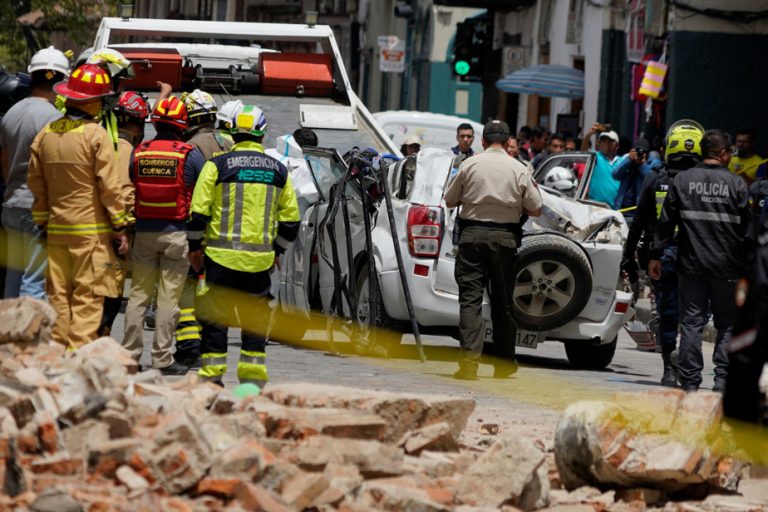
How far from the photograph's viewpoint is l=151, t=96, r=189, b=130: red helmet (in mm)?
11508

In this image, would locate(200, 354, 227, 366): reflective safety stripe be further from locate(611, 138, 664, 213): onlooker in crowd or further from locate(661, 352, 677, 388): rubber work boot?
locate(611, 138, 664, 213): onlooker in crowd

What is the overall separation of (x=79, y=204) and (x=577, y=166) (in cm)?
1050

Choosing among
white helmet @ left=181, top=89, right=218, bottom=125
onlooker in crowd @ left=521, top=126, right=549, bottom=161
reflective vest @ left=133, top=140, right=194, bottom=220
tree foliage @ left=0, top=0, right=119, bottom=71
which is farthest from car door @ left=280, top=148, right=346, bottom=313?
tree foliage @ left=0, top=0, right=119, bottom=71

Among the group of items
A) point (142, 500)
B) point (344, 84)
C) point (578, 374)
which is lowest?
point (578, 374)

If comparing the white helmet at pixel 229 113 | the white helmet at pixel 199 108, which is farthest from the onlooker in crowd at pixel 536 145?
the white helmet at pixel 229 113

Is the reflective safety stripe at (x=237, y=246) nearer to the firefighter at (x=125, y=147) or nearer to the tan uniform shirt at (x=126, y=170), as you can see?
the firefighter at (x=125, y=147)

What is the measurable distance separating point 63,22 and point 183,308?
28.2 m

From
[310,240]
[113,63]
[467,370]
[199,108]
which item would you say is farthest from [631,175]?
[113,63]

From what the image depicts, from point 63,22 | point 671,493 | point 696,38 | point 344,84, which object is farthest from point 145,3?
point 671,493

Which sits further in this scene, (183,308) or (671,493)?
(183,308)

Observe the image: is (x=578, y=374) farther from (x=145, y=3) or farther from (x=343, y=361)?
(x=145, y=3)

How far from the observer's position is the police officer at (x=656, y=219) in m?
12.6

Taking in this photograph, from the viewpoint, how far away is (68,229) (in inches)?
411

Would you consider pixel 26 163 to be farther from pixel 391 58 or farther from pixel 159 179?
pixel 391 58
